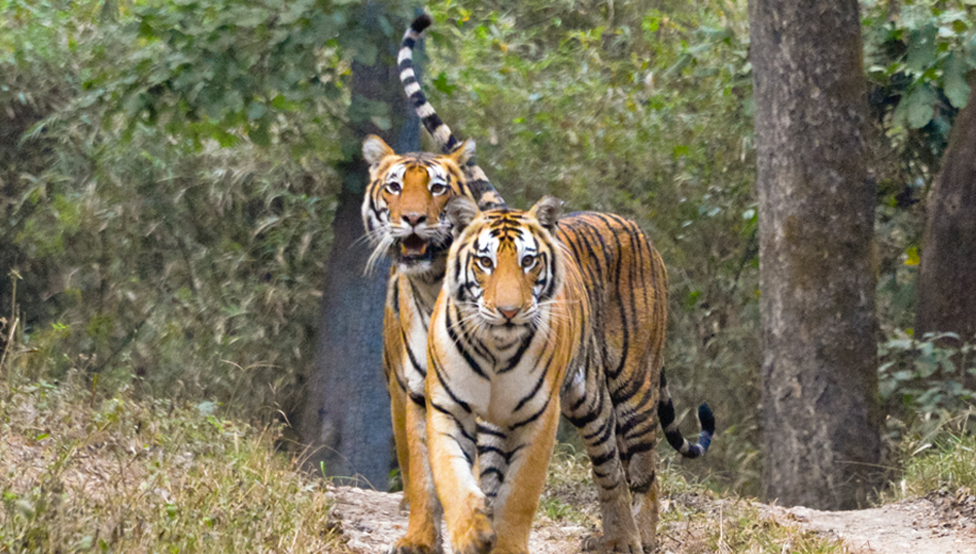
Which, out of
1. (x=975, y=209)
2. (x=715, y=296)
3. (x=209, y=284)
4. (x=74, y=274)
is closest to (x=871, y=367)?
(x=975, y=209)

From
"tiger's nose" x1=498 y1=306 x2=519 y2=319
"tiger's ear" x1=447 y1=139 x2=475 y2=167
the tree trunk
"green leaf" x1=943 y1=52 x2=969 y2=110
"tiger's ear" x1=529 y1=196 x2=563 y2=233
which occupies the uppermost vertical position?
"green leaf" x1=943 y1=52 x2=969 y2=110

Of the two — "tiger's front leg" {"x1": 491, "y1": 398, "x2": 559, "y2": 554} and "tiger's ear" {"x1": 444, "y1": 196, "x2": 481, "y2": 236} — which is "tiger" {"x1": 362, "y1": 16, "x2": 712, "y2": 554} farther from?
"tiger's front leg" {"x1": 491, "y1": 398, "x2": 559, "y2": 554}

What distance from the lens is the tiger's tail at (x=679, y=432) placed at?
454 cm

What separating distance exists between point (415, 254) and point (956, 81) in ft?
13.0

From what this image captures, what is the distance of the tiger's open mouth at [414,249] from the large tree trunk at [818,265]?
3057 mm

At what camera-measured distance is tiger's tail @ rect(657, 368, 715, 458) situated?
4.54m

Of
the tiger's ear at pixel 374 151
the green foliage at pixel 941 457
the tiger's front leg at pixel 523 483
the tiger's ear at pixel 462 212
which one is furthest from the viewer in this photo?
the green foliage at pixel 941 457

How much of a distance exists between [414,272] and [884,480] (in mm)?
3623

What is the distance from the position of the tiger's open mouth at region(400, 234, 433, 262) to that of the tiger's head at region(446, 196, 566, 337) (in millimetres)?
285

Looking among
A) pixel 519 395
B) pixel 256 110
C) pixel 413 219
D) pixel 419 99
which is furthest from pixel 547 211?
pixel 256 110

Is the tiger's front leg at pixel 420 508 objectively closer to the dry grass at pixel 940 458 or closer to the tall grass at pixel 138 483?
the tall grass at pixel 138 483

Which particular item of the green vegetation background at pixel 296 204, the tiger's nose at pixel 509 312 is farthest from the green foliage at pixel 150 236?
the tiger's nose at pixel 509 312

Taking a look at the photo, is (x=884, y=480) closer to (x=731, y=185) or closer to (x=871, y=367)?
(x=871, y=367)

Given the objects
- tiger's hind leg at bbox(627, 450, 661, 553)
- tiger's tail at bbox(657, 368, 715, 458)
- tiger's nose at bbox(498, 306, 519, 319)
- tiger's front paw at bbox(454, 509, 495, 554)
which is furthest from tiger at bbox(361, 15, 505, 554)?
tiger's tail at bbox(657, 368, 715, 458)
